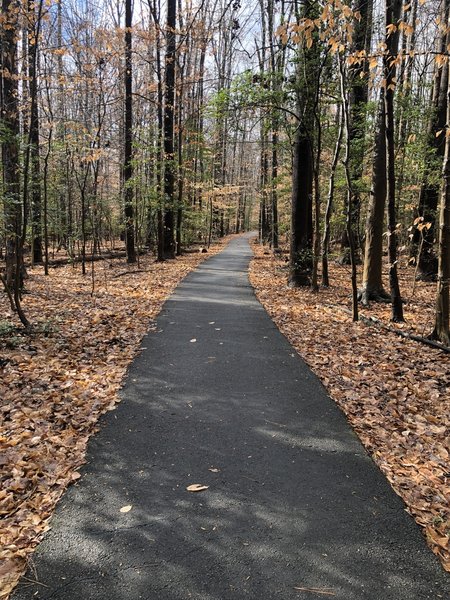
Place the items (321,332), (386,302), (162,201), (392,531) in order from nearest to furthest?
(392,531) < (321,332) < (386,302) < (162,201)

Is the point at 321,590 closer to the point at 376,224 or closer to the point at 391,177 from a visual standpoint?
the point at 391,177

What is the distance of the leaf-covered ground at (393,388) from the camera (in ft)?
10.4

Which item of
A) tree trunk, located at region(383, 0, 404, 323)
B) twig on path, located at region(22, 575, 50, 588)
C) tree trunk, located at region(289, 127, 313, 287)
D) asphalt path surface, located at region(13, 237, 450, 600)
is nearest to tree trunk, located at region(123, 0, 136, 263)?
tree trunk, located at region(289, 127, 313, 287)

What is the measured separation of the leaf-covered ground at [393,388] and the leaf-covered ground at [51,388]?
265 cm

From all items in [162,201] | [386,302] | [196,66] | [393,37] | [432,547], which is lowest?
[432,547]

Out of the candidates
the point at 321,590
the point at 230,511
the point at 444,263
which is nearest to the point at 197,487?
the point at 230,511

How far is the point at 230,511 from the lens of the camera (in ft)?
9.38

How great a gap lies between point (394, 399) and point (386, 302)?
5.51 m

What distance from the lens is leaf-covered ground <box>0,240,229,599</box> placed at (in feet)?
9.47

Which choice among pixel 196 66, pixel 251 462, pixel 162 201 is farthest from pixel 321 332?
pixel 196 66

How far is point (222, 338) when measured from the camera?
22.9 ft

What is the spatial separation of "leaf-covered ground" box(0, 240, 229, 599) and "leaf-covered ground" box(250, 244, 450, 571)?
8.69 ft

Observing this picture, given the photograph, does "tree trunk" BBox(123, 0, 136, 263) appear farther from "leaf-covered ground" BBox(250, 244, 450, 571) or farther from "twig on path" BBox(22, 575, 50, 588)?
"twig on path" BBox(22, 575, 50, 588)

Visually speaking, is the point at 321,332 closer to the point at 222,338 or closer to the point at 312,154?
the point at 222,338
